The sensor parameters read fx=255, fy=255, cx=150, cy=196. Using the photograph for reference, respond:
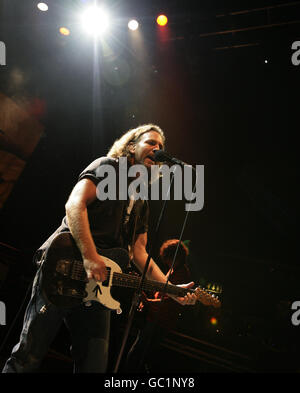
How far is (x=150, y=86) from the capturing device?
5.41 metres

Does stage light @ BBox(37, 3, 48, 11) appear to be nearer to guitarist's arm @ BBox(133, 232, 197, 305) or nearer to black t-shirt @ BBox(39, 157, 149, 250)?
black t-shirt @ BBox(39, 157, 149, 250)

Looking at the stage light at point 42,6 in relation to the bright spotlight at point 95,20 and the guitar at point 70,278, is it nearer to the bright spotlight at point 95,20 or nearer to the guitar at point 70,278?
the bright spotlight at point 95,20

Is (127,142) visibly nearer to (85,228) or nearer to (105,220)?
(105,220)

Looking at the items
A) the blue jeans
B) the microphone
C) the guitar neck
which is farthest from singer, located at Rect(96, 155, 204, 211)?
the blue jeans

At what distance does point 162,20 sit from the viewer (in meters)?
4.30

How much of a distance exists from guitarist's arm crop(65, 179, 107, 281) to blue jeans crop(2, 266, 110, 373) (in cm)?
32

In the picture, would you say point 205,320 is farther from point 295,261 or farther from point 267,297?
point 295,261

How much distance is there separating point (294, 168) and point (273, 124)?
48.7 inches

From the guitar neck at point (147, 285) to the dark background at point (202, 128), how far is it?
2.17 meters

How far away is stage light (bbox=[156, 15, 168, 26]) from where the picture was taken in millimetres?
4258

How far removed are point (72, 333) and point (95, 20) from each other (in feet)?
16.0

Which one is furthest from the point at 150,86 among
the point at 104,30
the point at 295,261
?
the point at 295,261

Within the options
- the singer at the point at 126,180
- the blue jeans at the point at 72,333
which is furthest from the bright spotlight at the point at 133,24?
the blue jeans at the point at 72,333

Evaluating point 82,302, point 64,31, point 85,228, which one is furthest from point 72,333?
point 64,31
